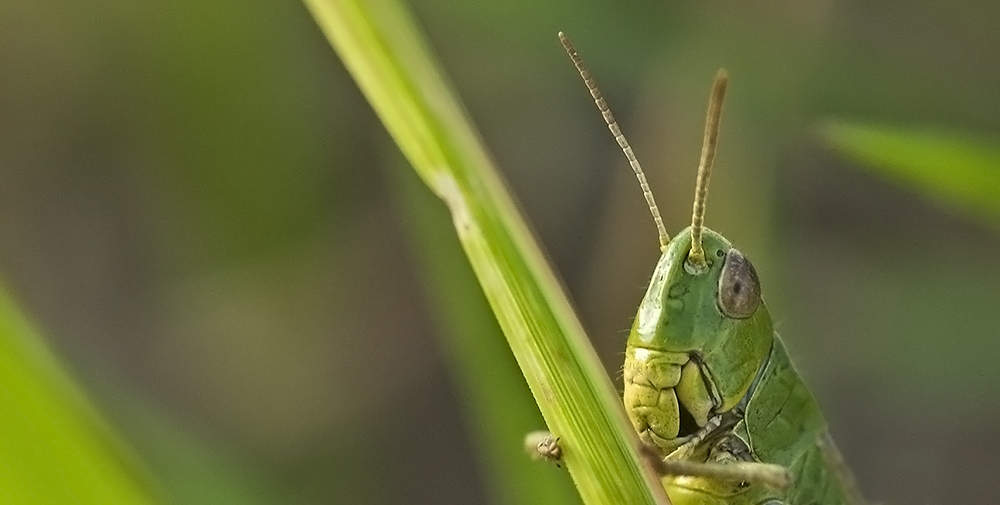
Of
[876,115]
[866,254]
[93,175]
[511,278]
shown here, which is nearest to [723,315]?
[511,278]

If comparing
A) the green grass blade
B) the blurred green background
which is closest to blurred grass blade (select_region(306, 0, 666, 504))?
the green grass blade

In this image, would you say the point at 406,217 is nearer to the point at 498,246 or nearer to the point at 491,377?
the point at 491,377

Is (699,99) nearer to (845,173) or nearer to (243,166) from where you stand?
(845,173)

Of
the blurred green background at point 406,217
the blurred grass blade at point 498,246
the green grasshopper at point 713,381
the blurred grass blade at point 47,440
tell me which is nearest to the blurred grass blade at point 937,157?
the green grasshopper at point 713,381

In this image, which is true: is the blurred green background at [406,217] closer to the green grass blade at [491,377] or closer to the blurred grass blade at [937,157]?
the blurred grass blade at [937,157]

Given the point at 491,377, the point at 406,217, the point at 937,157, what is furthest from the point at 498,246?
the point at 406,217

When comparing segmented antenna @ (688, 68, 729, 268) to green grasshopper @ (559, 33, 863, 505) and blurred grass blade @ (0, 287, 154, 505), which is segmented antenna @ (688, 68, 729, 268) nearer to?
green grasshopper @ (559, 33, 863, 505)
